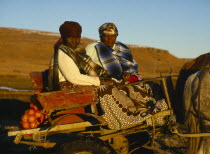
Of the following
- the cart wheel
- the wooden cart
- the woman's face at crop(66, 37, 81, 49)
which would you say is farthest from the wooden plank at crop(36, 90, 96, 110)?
the woman's face at crop(66, 37, 81, 49)

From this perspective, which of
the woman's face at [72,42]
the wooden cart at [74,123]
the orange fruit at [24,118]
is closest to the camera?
the wooden cart at [74,123]

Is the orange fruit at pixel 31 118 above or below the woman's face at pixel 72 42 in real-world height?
below

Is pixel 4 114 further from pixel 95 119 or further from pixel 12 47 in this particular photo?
pixel 12 47

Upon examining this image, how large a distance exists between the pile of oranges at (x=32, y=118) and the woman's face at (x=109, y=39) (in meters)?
1.82

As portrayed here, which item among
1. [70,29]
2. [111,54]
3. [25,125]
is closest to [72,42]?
[70,29]

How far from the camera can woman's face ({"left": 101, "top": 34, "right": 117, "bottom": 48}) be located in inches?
214

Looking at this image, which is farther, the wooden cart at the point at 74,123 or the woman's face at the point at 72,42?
the woman's face at the point at 72,42

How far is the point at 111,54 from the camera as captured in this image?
5.33 meters

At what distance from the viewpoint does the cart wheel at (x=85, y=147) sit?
4195 millimetres

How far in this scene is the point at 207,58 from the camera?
14.1 feet

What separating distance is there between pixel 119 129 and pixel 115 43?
1997 mm

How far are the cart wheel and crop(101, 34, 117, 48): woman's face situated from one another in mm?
1964

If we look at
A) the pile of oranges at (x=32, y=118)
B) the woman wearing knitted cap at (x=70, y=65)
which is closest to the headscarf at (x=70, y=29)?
the woman wearing knitted cap at (x=70, y=65)

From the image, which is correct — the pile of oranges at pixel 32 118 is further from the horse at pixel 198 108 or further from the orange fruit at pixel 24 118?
the horse at pixel 198 108
